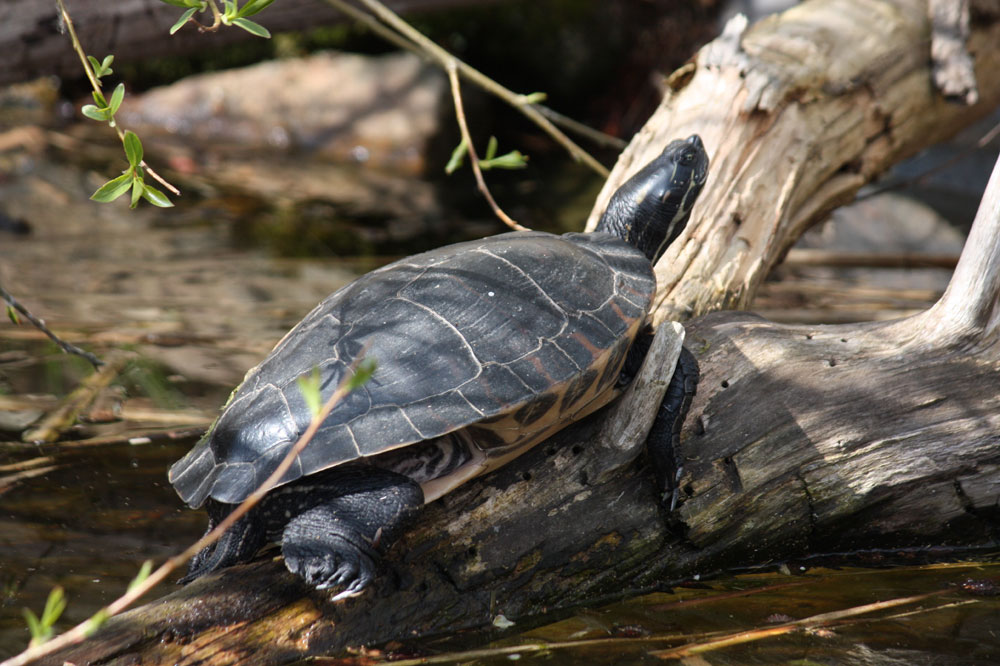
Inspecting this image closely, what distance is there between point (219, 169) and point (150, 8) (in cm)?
421

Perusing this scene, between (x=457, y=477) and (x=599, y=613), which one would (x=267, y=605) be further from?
(x=599, y=613)

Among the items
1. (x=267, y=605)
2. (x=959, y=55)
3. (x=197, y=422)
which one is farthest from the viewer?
(x=959, y=55)

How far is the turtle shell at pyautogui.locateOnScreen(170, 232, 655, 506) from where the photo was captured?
7.34 feet

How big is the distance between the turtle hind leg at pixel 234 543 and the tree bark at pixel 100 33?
2.92m

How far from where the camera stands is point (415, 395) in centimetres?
231

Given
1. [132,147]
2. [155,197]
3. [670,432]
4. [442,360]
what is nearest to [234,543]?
[442,360]

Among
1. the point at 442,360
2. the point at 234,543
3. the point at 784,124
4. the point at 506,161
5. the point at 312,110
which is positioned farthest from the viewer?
the point at 312,110

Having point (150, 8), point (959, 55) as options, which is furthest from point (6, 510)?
point (959, 55)

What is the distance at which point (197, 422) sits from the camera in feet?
12.6

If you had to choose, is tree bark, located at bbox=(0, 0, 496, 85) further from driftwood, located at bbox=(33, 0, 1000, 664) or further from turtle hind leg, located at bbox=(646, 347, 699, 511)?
turtle hind leg, located at bbox=(646, 347, 699, 511)

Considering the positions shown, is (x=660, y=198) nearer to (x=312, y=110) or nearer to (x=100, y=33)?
(x=100, y=33)

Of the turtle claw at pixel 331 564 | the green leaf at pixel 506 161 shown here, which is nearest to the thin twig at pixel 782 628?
the turtle claw at pixel 331 564

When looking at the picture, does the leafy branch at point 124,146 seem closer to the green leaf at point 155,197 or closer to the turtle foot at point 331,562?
the green leaf at point 155,197

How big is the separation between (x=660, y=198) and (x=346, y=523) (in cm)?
174
